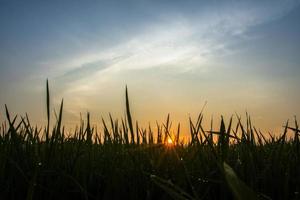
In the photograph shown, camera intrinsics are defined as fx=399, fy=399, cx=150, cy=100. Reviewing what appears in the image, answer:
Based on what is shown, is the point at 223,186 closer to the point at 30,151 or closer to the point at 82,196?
the point at 82,196

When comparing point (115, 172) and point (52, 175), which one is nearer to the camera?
point (115, 172)

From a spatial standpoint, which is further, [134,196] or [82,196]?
[82,196]

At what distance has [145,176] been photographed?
2061 millimetres

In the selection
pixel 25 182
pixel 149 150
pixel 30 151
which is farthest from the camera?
pixel 149 150

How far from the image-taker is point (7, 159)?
7.59 feet

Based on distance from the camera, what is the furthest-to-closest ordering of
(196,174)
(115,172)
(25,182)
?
(196,174), (25,182), (115,172)

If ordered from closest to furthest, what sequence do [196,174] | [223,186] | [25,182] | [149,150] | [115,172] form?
[115,172] → [223,186] → [25,182] → [196,174] → [149,150]

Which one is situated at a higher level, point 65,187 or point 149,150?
point 149,150

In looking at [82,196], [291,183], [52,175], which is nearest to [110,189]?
[82,196]

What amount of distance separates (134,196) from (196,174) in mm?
485

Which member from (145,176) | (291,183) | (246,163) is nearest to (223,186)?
(246,163)

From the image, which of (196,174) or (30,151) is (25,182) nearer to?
(30,151)

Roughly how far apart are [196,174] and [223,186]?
33cm

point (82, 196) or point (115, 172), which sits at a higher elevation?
point (115, 172)
